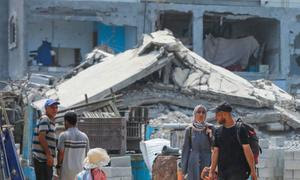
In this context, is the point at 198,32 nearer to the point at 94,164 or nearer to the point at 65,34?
the point at 65,34

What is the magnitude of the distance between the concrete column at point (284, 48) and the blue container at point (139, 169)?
2435 centimetres

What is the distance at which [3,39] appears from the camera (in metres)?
36.7

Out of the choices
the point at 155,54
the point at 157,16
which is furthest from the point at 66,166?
the point at 157,16

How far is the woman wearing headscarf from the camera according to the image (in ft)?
25.9

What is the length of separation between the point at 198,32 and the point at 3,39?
34.7ft

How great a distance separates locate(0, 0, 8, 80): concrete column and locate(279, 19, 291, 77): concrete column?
46.3 feet

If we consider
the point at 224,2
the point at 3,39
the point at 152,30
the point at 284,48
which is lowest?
the point at 284,48

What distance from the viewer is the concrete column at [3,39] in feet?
119

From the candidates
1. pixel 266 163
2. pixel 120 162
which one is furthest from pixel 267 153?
pixel 120 162

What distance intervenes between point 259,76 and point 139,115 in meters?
21.8

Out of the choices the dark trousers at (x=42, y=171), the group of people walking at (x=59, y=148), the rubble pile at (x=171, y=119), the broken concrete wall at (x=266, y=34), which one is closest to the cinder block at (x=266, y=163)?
the group of people walking at (x=59, y=148)

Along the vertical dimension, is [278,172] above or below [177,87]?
below

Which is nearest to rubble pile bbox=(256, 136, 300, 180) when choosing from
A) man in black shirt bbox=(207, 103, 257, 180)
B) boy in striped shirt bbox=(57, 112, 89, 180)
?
boy in striped shirt bbox=(57, 112, 89, 180)

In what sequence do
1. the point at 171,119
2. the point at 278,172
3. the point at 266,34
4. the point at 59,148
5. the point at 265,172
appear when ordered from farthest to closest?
the point at 266,34 < the point at 171,119 < the point at 278,172 < the point at 265,172 < the point at 59,148
